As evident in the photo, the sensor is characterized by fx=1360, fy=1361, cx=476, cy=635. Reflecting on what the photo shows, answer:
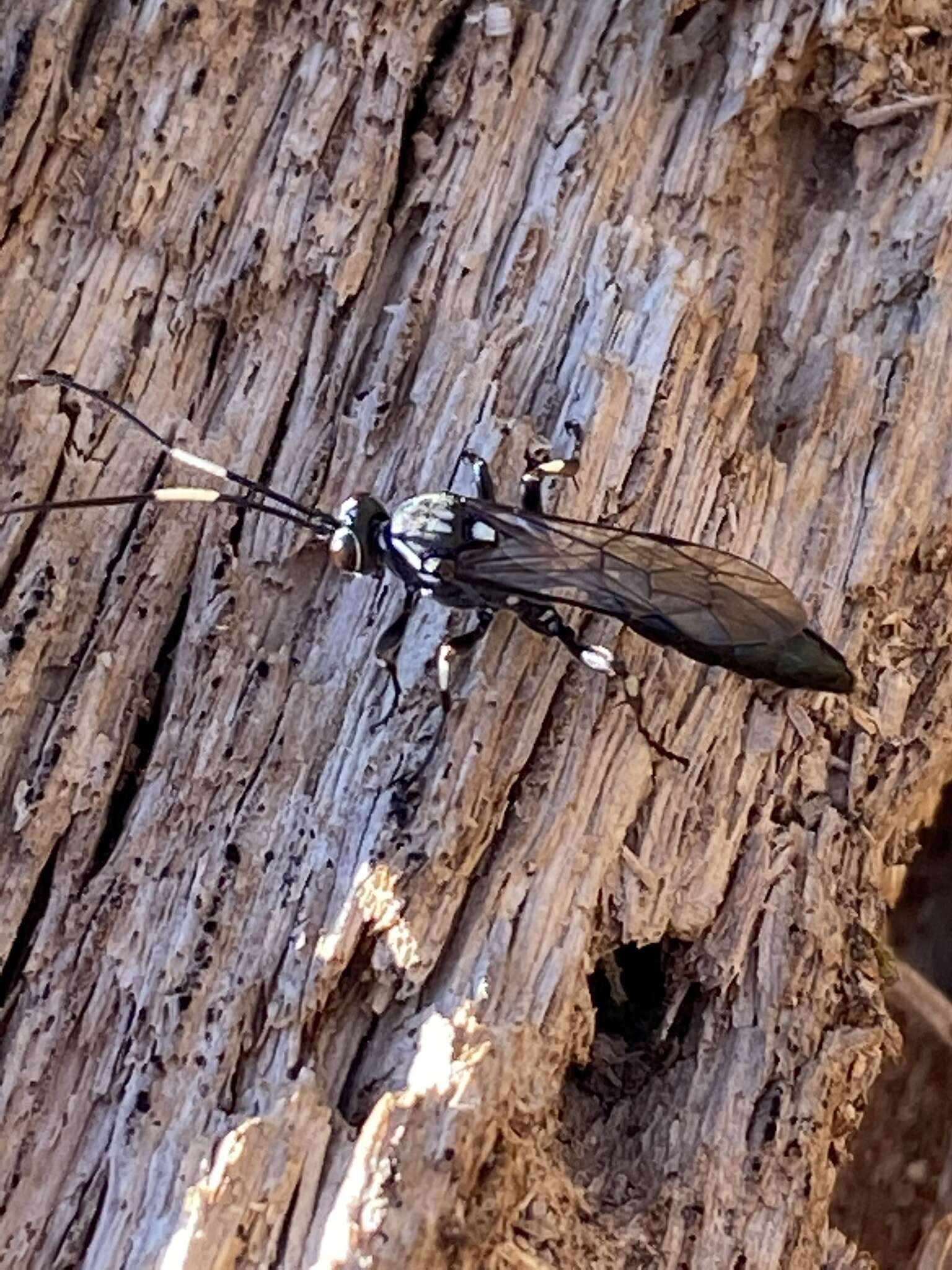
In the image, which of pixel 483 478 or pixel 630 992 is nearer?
pixel 630 992

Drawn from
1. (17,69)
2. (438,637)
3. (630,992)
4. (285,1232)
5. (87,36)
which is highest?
(87,36)

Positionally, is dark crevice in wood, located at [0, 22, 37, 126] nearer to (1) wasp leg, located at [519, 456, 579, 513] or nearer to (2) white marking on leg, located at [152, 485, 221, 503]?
(2) white marking on leg, located at [152, 485, 221, 503]

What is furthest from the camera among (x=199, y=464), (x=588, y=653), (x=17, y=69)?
(x=17, y=69)

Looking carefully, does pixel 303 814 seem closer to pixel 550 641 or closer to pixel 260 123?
pixel 550 641

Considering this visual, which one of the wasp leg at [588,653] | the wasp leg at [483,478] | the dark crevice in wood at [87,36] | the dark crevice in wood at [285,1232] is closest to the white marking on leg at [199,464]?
the wasp leg at [483,478]

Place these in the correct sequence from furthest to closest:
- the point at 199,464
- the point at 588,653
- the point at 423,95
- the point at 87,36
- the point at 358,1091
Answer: the point at 423,95 → the point at 87,36 → the point at 199,464 → the point at 588,653 → the point at 358,1091

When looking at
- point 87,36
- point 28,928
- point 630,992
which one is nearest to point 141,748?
point 28,928

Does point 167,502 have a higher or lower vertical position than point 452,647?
higher

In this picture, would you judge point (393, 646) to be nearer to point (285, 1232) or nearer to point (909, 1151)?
point (285, 1232)

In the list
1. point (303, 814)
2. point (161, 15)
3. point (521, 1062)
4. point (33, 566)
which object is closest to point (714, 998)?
point (521, 1062)
